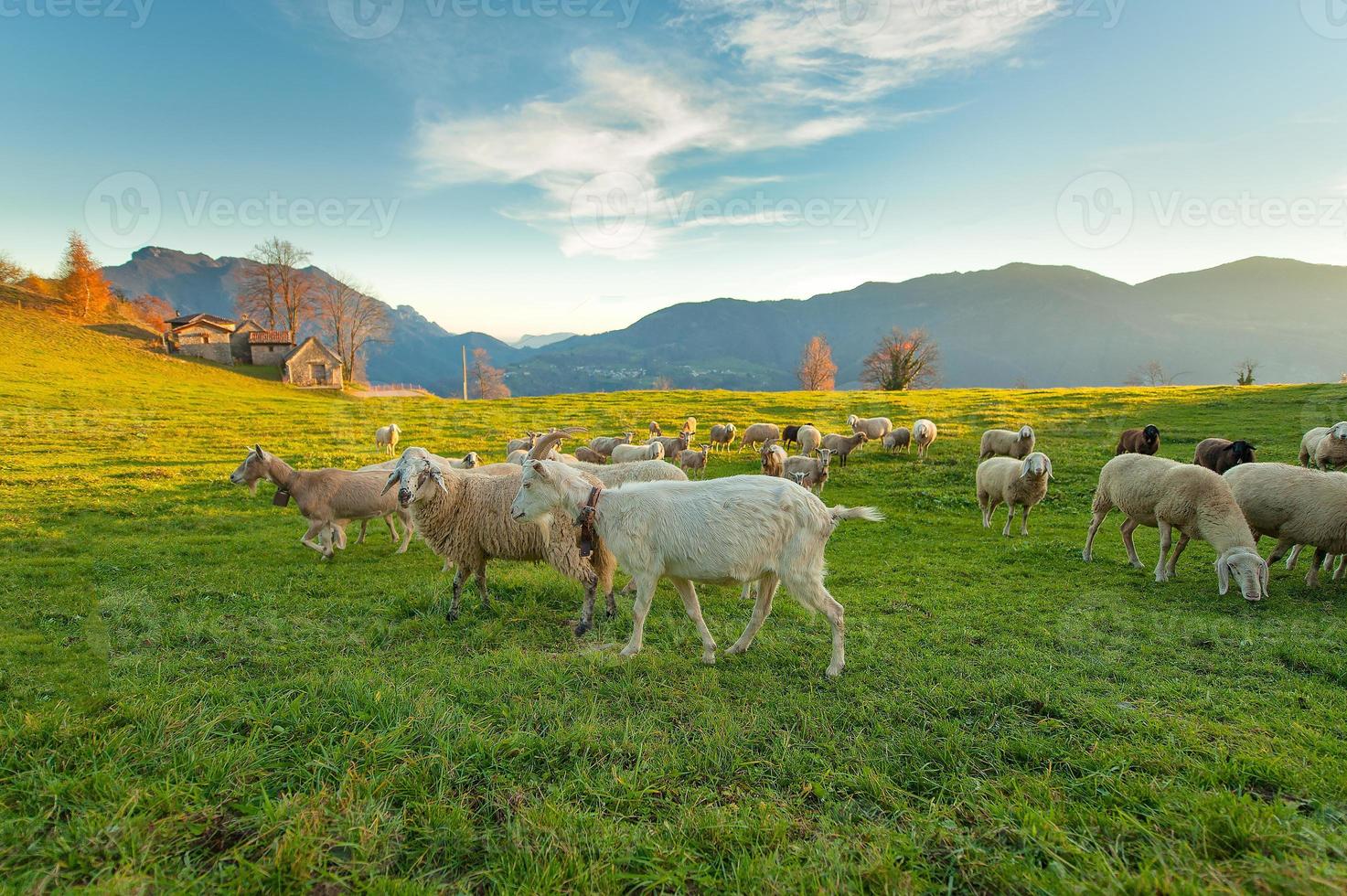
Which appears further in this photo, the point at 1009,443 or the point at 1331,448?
the point at 1009,443

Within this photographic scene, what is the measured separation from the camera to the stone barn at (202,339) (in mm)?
58188

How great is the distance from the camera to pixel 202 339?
6062 cm

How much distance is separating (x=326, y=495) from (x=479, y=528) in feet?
14.8

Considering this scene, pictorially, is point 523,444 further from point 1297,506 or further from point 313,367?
point 313,367

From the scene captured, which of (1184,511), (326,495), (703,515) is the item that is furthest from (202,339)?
(1184,511)

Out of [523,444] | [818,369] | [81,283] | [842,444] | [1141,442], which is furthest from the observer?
[818,369]

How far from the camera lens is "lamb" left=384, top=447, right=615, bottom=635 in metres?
8.22

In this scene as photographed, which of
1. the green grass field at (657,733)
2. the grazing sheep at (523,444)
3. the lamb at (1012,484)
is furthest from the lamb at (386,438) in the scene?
the lamb at (1012,484)

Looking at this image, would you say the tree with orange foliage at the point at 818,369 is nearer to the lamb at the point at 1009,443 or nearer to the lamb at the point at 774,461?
the lamb at the point at 1009,443

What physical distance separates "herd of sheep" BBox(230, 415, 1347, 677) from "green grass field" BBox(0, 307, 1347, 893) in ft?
2.25

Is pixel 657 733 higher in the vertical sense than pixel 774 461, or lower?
lower

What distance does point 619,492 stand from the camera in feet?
22.6

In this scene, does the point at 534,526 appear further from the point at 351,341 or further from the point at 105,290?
the point at 105,290

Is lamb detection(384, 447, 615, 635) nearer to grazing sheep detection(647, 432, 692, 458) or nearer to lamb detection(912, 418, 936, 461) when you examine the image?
grazing sheep detection(647, 432, 692, 458)
